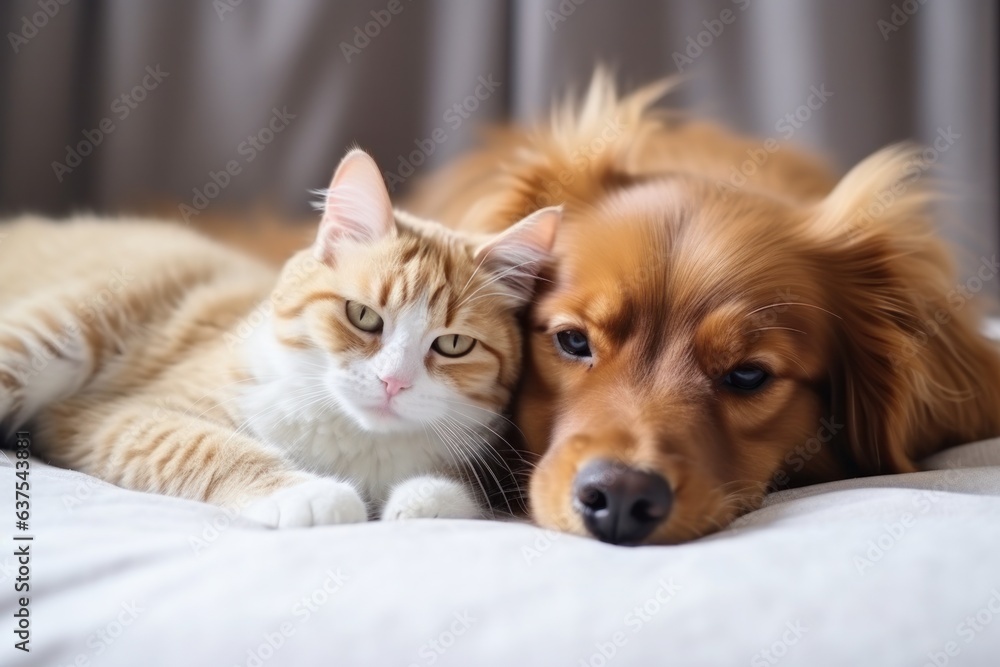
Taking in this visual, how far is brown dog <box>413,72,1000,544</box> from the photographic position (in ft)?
4.09

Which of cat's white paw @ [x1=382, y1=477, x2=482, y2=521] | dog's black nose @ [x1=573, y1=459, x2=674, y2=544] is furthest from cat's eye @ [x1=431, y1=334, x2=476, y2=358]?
dog's black nose @ [x1=573, y1=459, x2=674, y2=544]

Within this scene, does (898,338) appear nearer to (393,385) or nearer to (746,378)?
(746,378)

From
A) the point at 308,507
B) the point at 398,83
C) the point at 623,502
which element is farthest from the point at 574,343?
A: the point at 398,83

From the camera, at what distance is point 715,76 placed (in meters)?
2.98

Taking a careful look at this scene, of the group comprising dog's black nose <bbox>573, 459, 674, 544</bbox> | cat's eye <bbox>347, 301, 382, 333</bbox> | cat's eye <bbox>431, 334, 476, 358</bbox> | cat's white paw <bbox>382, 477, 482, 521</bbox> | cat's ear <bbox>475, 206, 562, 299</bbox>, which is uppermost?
cat's ear <bbox>475, 206, 562, 299</bbox>

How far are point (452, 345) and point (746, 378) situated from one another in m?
0.52

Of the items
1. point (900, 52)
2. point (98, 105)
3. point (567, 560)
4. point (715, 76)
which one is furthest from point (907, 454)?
point (98, 105)

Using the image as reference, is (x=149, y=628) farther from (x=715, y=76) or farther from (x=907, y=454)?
(x=715, y=76)

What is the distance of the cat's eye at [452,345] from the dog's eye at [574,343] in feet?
0.57

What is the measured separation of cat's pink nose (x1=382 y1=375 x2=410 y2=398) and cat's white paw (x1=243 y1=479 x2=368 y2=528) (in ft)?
0.61

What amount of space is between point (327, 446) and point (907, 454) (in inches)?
43.5

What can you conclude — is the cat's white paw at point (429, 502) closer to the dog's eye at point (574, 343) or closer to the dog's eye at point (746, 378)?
the dog's eye at point (574, 343)

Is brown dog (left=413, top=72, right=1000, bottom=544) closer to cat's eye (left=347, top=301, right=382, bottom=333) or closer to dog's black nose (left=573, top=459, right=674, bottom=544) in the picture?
dog's black nose (left=573, top=459, right=674, bottom=544)

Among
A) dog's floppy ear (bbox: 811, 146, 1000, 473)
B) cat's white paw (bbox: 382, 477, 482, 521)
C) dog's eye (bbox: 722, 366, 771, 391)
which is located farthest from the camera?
dog's floppy ear (bbox: 811, 146, 1000, 473)
